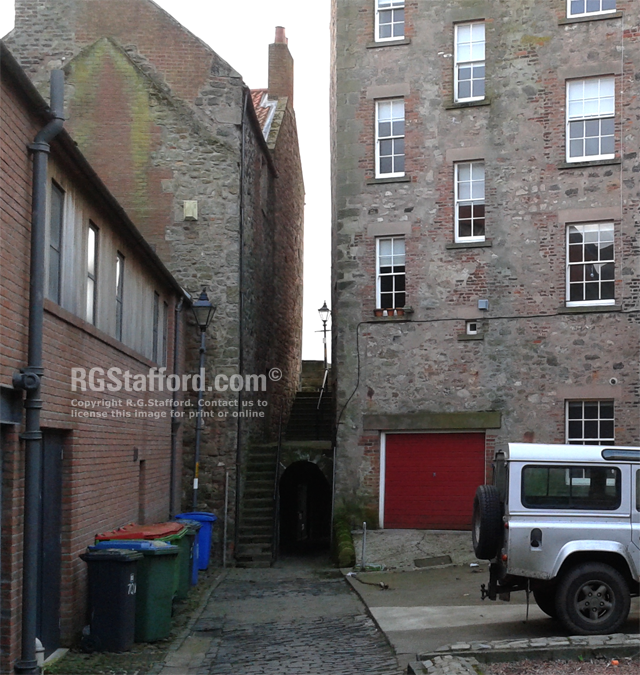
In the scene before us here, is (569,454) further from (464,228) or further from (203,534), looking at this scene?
(464,228)

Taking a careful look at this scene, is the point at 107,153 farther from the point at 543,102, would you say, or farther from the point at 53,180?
the point at 53,180

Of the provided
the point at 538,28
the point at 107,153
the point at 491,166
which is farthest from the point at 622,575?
the point at 107,153

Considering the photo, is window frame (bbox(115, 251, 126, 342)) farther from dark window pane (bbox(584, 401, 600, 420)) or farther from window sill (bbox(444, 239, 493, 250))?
dark window pane (bbox(584, 401, 600, 420))

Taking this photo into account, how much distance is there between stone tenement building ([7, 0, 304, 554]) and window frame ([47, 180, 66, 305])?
9.42 meters

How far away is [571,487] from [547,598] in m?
1.39

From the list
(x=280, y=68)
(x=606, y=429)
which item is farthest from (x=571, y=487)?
(x=280, y=68)

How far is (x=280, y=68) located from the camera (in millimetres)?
28422

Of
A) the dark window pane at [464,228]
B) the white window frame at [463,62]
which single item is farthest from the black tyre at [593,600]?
the white window frame at [463,62]

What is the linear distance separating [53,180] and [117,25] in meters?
11.8

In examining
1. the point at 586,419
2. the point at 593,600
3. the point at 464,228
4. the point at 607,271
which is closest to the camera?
the point at 593,600

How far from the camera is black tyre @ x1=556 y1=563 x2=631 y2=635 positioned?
10.3m

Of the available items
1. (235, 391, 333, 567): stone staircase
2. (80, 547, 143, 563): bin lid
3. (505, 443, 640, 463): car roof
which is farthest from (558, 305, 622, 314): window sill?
(80, 547, 143, 563): bin lid

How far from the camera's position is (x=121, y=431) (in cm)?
1405

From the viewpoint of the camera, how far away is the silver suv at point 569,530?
10.4 meters
